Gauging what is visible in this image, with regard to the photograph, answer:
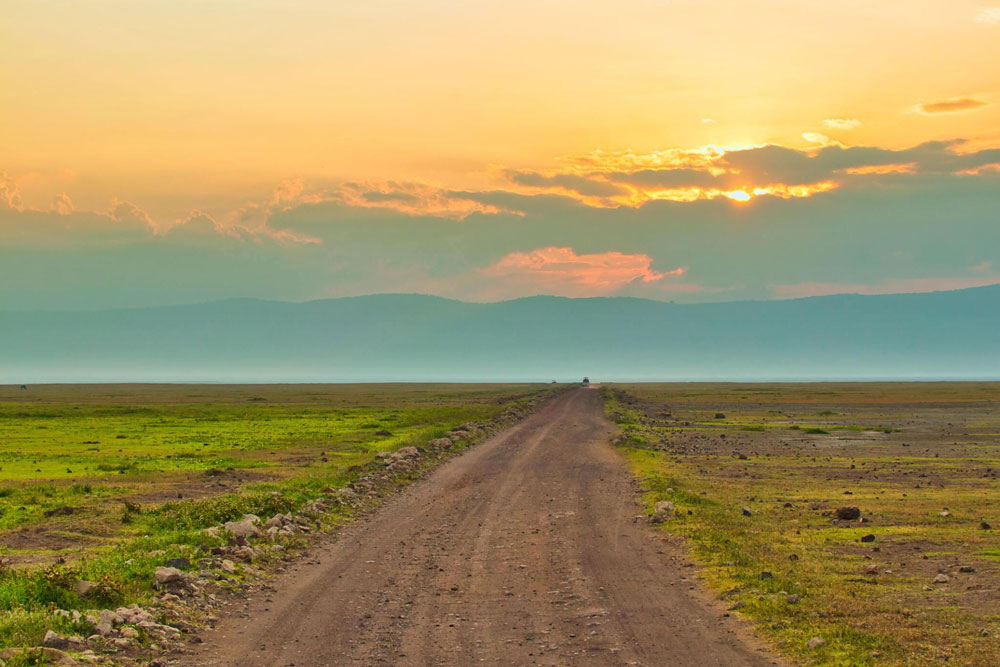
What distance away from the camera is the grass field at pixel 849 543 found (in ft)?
41.1

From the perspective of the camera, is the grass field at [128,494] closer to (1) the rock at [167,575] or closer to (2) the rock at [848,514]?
(1) the rock at [167,575]

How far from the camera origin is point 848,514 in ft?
76.6

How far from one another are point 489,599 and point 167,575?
5.46 m

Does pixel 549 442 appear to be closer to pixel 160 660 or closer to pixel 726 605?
pixel 726 605

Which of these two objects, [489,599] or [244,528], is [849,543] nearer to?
[489,599]

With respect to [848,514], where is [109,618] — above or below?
above

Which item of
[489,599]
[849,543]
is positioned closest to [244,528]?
[489,599]

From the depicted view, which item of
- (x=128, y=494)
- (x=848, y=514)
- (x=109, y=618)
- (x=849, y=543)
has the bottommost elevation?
(x=128, y=494)

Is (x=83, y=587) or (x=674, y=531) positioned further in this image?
(x=674, y=531)

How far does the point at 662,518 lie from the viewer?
23.2 meters

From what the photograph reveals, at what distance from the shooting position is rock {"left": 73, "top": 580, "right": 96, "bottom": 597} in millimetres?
14495

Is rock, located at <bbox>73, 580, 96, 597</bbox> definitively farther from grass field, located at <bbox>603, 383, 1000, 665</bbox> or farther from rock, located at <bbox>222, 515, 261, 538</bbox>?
grass field, located at <bbox>603, 383, 1000, 665</bbox>

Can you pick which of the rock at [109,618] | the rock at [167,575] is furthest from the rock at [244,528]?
the rock at [109,618]

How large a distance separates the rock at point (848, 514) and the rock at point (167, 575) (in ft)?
52.8
